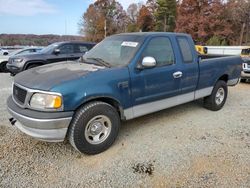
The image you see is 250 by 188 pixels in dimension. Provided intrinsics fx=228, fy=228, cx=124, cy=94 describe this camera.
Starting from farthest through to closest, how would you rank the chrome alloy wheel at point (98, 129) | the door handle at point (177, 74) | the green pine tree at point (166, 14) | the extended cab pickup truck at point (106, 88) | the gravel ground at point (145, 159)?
1. the green pine tree at point (166, 14)
2. the door handle at point (177, 74)
3. the chrome alloy wheel at point (98, 129)
4. the extended cab pickup truck at point (106, 88)
5. the gravel ground at point (145, 159)

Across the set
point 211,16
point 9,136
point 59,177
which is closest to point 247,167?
point 59,177

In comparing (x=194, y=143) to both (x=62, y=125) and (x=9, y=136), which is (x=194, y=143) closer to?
(x=62, y=125)

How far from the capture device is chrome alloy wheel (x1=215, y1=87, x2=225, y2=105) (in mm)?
5391

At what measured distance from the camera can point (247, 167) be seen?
10.1 ft

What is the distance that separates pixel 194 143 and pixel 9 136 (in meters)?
3.10

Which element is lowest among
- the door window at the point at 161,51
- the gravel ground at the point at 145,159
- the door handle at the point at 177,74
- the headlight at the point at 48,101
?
the gravel ground at the point at 145,159

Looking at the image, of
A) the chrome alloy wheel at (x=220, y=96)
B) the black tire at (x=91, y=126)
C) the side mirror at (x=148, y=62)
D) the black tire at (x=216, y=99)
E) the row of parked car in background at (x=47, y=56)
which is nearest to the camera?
the black tire at (x=91, y=126)

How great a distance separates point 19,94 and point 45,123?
0.72 meters

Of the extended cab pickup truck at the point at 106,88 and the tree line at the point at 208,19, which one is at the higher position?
the tree line at the point at 208,19

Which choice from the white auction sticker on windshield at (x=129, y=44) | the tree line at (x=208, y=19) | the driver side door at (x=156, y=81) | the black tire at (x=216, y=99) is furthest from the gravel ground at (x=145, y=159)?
the tree line at (x=208, y=19)

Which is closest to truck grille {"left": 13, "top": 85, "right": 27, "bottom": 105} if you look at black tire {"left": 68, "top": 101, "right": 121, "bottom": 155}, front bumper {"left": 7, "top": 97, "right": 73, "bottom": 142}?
front bumper {"left": 7, "top": 97, "right": 73, "bottom": 142}

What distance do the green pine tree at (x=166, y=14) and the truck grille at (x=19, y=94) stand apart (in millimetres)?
45143

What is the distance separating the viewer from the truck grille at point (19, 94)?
10.2 feet

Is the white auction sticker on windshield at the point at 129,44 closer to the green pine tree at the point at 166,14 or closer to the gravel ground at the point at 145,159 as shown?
the gravel ground at the point at 145,159
